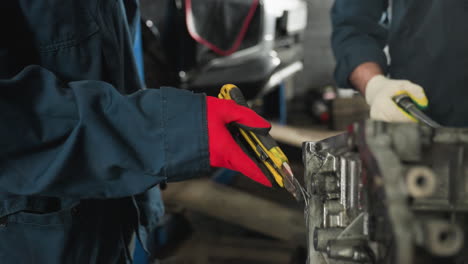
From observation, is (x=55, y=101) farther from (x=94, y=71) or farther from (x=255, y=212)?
(x=255, y=212)

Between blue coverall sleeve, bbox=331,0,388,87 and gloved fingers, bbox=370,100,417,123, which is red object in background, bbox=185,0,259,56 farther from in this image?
gloved fingers, bbox=370,100,417,123

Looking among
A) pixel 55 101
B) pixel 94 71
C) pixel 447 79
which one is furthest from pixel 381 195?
pixel 447 79

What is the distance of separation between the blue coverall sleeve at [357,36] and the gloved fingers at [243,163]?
0.72m

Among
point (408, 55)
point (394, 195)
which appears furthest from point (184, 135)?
point (408, 55)

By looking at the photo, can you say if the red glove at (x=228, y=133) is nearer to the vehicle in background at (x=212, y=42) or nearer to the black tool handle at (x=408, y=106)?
the black tool handle at (x=408, y=106)

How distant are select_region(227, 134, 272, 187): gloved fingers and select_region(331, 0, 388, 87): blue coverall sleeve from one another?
72 cm

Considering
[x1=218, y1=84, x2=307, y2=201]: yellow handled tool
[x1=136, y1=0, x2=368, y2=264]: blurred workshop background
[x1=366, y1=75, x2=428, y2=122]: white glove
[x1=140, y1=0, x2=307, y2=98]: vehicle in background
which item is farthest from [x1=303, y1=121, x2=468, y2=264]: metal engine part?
[x1=140, y1=0, x2=307, y2=98]: vehicle in background

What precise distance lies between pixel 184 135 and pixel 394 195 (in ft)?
1.25

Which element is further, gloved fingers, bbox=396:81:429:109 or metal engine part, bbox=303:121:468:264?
gloved fingers, bbox=396:81:429:109

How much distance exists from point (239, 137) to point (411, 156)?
1.21 feet

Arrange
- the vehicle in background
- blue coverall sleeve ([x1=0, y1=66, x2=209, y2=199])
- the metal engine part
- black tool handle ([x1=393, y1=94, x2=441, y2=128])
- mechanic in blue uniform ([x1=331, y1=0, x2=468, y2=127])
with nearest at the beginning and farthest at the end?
the metal engine part → blue coverall sleeve ([x1=0, y1=66, x2=209, y2=199]) → black tool handle ([x1=393, y1=94, x2=441, y2=128]) → mechanic in blue uniform ([x1=331, y1=0, x2=468, y2=127]) → the vehicle in background

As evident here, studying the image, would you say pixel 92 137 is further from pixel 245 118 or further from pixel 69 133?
pixel 245 118

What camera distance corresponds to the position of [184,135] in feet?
2.22

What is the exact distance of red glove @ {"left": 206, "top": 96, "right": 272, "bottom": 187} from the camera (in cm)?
70
